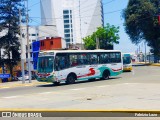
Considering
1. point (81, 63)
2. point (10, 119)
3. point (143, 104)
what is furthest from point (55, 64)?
point (10, 119)

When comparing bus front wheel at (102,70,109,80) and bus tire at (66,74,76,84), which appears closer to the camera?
bus tire at (66,74,76,84)

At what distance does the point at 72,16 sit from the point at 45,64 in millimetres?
163036

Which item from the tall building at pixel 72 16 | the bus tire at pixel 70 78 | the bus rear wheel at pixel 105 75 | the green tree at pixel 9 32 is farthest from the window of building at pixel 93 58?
the tall building at pixel 72 16

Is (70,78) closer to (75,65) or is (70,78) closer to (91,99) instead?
(75,65)

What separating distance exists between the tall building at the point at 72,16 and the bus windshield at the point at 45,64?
15582 centimetres

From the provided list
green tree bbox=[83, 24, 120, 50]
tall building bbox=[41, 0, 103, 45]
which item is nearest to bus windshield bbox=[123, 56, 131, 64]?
green tree bbox=[83, 24, 120, 50]

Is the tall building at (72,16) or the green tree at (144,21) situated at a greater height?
the tall building at (72,16)

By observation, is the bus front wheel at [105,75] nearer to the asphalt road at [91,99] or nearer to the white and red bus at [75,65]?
the white and red bus at [75,65]

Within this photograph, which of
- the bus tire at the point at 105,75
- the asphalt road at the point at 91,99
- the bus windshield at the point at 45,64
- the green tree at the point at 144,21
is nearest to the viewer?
the asphalt road at the point at 91,99

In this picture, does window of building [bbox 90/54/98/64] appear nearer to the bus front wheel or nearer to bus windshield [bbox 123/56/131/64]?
the bus front wheel

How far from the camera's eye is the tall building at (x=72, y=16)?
18612 cm

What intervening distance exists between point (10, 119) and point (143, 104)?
650cm

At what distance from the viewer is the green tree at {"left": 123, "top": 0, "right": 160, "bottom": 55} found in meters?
65.1

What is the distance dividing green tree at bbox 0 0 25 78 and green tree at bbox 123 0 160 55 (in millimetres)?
25259
